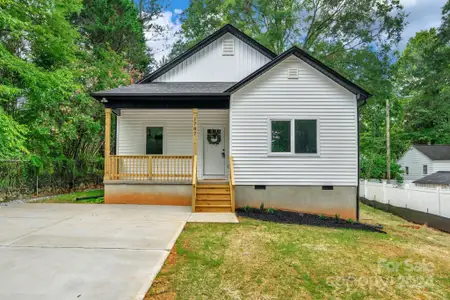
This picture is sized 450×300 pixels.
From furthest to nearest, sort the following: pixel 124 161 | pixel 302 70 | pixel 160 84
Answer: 1. pixel 160 84
2. pixel 124 161
3. pixel 302 70

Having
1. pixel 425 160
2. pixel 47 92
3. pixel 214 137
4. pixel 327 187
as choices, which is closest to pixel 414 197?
pixel 327 187

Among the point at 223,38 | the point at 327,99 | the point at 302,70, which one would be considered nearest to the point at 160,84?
the point at 223,38

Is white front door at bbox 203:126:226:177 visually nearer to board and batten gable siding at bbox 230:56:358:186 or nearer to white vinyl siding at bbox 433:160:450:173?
board and batten gable siding at bbox 230:56:358:186

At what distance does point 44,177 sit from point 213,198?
22.6 feet

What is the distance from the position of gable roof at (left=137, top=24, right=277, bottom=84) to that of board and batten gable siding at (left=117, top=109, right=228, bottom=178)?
70.5 inches

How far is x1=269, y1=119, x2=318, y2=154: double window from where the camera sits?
328 inches

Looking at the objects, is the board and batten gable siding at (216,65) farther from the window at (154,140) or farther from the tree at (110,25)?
the tree at (110,25)

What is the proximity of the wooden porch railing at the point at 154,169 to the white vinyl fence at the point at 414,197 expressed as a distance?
26.1 ft

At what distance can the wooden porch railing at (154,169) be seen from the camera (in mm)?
8703

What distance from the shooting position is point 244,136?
8391mm

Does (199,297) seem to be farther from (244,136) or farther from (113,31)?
(113,31)

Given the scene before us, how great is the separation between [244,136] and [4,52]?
281 inches

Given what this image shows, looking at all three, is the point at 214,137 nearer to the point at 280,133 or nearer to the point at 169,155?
the point at 169,155

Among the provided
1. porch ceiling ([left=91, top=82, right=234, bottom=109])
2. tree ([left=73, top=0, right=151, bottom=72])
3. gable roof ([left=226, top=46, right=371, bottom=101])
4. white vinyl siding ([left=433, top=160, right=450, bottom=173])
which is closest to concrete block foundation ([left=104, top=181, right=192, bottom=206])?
porch ceiling ([left=91, top=82, right=234, bottom=109])
